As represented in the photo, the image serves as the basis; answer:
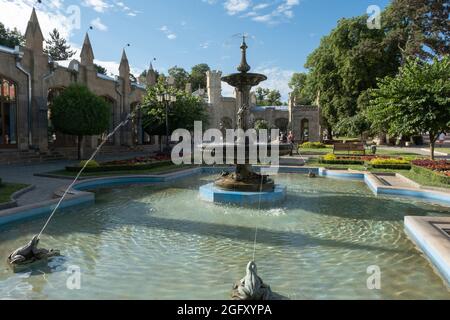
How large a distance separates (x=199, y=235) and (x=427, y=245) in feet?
13.7

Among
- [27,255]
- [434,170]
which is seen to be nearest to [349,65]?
[434,170]

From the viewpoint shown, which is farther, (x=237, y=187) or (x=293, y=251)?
(x=237, y=187)

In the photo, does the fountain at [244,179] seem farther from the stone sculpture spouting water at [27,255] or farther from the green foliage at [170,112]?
the green foliage at [170,112]

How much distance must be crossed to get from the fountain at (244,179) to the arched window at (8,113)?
52.9 feet

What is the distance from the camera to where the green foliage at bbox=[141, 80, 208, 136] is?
25250 mm

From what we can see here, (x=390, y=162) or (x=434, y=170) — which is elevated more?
(x=390, y=162)

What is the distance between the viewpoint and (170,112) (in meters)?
25.0

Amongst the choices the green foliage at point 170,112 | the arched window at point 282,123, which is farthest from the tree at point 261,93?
the green foliage at point 170,112

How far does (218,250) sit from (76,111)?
57.7ft

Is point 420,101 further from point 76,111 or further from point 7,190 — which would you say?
point 76,111

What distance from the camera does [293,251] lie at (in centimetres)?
588

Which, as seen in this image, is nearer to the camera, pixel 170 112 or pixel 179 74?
pixel 170 112
